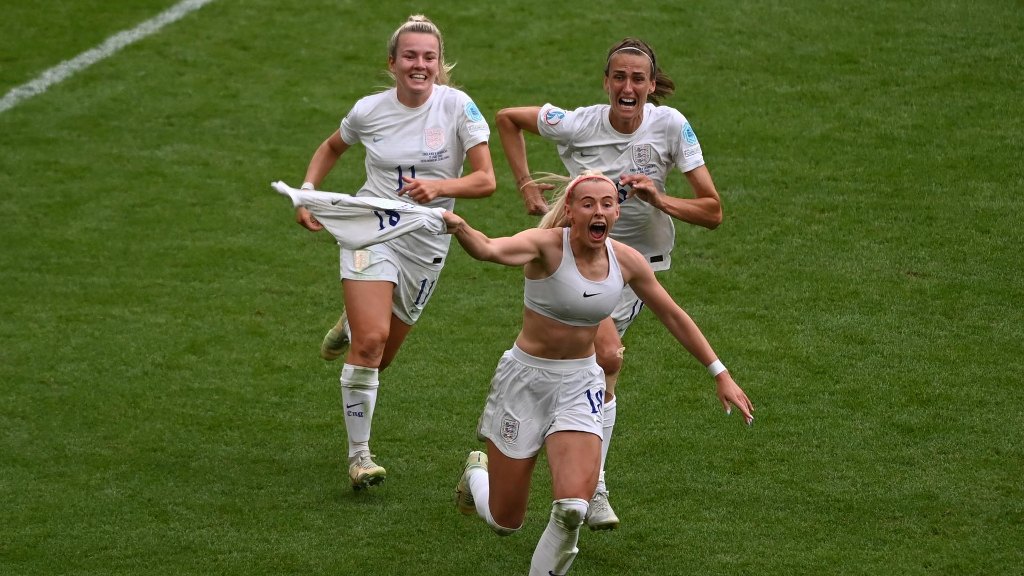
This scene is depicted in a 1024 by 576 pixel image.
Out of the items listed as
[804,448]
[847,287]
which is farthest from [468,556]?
[847,287]

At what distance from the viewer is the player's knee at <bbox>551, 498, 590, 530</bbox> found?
661cm

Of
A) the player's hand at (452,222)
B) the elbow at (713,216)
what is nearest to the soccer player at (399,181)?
the elbow at (713,216)

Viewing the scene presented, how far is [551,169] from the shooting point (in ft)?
43.0

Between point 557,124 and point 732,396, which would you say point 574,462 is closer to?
point 732,396

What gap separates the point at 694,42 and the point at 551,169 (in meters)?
3.05

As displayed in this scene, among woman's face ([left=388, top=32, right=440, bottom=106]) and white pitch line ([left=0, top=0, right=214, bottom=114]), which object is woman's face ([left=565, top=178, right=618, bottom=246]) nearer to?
woman's face ([left=388, top=32, right=440, bottom=106])

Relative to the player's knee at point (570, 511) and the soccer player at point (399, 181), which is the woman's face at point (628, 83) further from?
the player's knee at point (570, 511)

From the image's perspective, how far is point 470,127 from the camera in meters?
8.44

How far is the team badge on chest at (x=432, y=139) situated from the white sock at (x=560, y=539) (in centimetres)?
262

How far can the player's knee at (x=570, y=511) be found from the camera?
6613 millimetres

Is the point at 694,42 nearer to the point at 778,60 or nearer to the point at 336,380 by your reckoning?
the point at 778,60

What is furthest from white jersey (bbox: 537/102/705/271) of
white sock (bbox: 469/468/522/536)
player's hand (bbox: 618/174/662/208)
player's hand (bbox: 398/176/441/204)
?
white sock (bbox: 469/468/522/536)

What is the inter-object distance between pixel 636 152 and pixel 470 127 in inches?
41.6

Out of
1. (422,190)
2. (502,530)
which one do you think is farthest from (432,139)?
(502,530)
